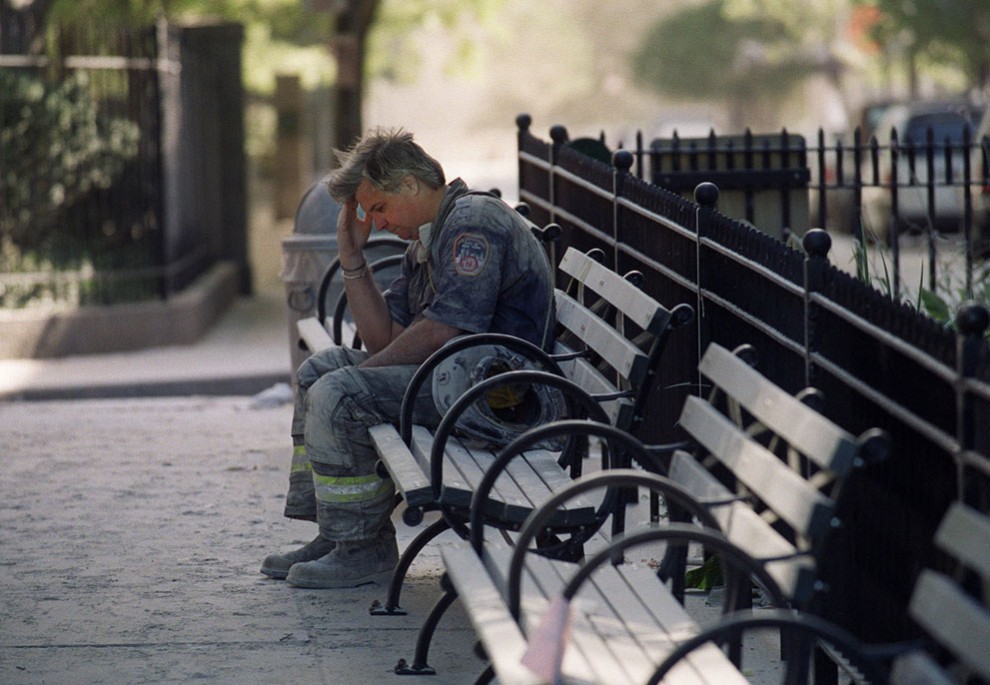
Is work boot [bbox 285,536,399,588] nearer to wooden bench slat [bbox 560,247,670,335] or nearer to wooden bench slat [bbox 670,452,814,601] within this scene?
wooden bench slat [bbox 560,247,670,335]

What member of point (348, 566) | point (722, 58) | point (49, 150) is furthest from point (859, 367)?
point (722, 58)

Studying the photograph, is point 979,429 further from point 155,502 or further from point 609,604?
point 155,502

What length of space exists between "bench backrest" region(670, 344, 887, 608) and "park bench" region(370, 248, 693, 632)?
0.33m

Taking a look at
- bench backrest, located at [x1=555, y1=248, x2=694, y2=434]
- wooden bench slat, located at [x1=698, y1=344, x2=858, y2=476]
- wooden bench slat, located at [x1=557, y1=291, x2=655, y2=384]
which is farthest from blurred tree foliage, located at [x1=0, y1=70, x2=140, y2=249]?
wooden bench slat, located at [x1=698, y1=344, x2=858, y2=476]

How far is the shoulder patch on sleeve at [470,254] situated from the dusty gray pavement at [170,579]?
3.43ft

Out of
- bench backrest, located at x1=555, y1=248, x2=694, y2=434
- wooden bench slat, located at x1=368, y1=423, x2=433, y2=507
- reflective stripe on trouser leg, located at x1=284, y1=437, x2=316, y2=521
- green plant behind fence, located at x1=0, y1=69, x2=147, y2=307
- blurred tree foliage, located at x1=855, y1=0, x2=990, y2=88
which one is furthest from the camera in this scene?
blurred tree foliage, located at x1=855, y1=0, x2=990, y2=88

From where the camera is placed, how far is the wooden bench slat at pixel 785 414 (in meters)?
3.10

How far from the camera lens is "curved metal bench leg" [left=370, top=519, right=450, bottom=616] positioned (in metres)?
4.86

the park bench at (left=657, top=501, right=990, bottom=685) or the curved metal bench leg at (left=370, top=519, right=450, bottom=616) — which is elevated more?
the park bench at (left=657, top=501, right=990, bottom=685)

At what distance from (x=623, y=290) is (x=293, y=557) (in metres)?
1.44

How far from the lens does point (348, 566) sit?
521 centimetres

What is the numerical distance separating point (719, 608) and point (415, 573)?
40.5 inches

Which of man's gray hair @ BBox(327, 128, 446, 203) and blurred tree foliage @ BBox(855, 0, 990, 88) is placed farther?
blurred tree foliage @ BBox(855, 0, 990, 88)

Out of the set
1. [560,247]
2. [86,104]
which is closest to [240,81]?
[86,104]
